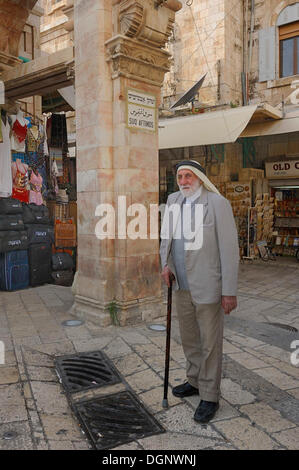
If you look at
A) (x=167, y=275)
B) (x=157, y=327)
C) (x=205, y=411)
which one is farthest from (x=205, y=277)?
(x=157, y=327)

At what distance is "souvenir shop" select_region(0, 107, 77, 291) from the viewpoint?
22.9 ft

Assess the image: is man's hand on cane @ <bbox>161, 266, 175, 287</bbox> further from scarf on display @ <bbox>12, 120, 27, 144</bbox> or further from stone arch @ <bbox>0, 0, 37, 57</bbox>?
stone arch @ <bbox>0, 0, 37, 57</bbox>

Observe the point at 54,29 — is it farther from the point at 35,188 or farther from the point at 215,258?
the point at 215,258

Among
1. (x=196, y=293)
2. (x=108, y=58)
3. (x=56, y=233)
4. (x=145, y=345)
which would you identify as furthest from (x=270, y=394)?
(x=56, y=233)

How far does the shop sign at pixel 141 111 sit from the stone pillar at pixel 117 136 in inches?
0.5

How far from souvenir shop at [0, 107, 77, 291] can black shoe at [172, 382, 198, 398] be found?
470 centimetres

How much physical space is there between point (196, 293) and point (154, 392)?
Answer: 94 centimetres

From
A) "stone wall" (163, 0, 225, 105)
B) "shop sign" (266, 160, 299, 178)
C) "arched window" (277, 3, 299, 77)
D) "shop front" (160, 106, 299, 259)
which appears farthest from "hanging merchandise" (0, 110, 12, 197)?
"arched window" (277, 3, 299, 77)

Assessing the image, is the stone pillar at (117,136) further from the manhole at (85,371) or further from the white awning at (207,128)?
the white awning at (207,128)

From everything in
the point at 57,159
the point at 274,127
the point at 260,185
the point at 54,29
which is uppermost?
the point at 54,29

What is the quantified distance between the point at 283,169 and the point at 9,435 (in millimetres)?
11240

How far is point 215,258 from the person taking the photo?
8.70 ft

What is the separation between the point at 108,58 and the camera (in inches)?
183
